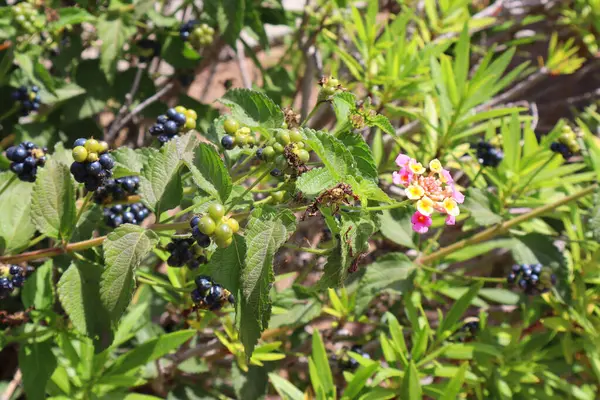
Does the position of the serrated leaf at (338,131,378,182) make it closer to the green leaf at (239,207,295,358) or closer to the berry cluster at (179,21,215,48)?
the green leaf at (239,207,295,358)

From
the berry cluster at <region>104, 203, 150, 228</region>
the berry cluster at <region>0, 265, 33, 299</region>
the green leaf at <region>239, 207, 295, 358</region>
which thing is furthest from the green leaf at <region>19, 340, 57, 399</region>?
the green leaf at <region>239, 207, 295, 358</region>

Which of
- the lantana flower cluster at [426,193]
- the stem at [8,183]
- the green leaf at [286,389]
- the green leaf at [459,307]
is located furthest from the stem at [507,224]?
the stem at [8,183]

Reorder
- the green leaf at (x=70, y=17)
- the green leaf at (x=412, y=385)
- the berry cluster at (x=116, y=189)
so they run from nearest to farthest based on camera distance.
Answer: the berry cluster at (x=116, y=189) < the green leaf at (x=412, y=385) < the green leaf at (x=70, y=17)

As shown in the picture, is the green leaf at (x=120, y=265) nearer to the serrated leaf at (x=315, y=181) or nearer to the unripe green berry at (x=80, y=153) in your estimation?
the unripe green berry at (x=80, y=153)

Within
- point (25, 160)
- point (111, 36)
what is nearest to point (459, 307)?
point (25, 160)

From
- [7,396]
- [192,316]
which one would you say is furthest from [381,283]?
Answer: [7,396]

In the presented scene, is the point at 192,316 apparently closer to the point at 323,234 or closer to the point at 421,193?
the point at 323,234

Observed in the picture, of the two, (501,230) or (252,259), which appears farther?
(501,230)
